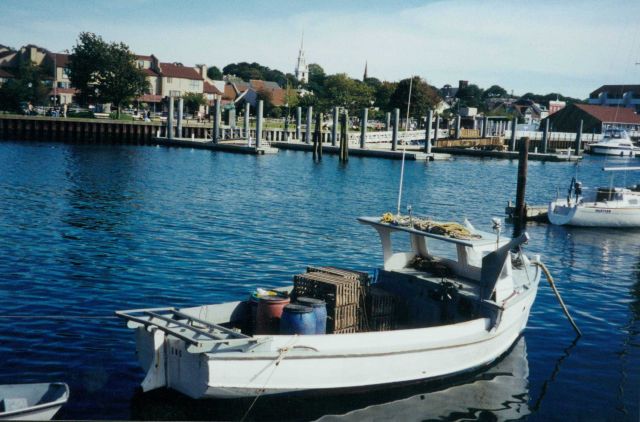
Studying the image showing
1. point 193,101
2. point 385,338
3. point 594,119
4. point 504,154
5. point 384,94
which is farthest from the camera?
point 384,94

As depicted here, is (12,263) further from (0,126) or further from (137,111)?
(137,111)

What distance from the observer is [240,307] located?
44.5 feet

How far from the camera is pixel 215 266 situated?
73.8ft

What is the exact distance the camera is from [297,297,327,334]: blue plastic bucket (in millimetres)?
12203

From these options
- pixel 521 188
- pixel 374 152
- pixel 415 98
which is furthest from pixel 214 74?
pixel 521 188

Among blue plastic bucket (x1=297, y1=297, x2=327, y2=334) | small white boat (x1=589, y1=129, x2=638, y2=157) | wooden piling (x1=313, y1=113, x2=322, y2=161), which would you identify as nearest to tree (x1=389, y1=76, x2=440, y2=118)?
small white boat (x1=589, y1=129, x2=638, y2=157)

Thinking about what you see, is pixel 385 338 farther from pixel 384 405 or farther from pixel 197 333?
pixel 197 333

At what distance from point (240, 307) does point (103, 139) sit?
80795 millimetres

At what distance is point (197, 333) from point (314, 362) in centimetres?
202

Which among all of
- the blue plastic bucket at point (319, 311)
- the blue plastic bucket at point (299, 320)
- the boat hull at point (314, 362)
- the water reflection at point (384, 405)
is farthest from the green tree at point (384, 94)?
the blue plastic bucket at point (299, 320)

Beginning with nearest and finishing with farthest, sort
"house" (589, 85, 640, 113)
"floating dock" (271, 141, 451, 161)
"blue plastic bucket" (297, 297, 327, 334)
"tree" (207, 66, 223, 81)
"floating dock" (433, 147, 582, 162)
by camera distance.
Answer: "blue plastic bucket" (297, 297, 327, 334) < "floating dock" (271, 141, 451, 161) < "floating dock" (433, 147, 582, 162) < "house" (589, 85, 640, 113) < "tree" (207, 66, 223, 81)

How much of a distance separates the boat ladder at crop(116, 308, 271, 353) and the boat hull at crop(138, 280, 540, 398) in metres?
0.14

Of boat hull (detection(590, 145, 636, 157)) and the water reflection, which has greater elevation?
boat hull (detection(590, 145, 636, 157))

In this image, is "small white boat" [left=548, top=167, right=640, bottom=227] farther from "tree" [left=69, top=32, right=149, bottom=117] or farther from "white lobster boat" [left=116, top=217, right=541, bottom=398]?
"tree" [left=69, top=32, right=149, bottom=117]
